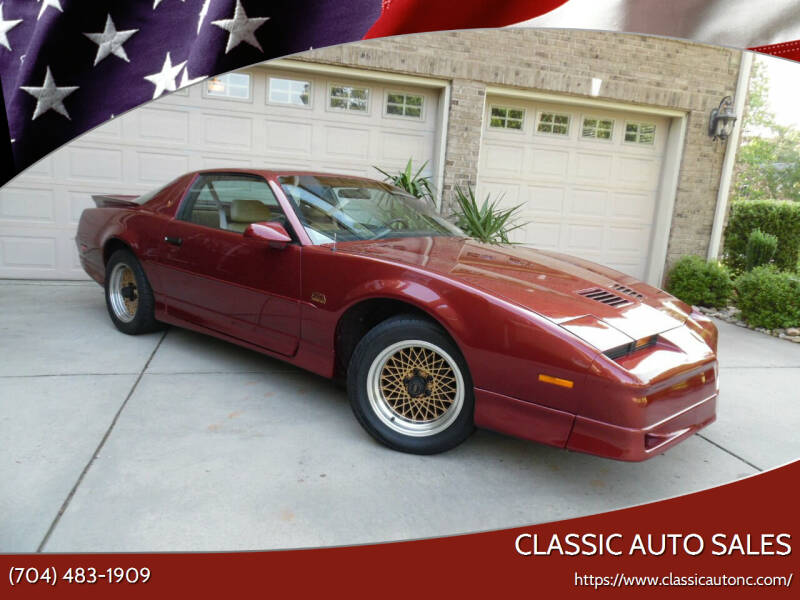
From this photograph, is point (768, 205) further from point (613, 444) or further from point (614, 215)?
point (613, 444)

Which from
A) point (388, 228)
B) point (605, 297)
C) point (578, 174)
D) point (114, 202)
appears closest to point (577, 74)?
point (578, 174)

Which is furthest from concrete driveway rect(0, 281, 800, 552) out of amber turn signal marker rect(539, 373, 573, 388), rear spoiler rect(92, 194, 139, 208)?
rear spoiler rect(92, 194, 139, 208)

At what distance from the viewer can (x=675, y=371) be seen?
252 cm

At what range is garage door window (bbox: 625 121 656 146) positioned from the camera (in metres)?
8.22

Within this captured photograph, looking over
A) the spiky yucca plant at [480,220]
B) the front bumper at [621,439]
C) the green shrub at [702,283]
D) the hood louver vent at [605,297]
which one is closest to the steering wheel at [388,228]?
the hood louver vent at [605,297]

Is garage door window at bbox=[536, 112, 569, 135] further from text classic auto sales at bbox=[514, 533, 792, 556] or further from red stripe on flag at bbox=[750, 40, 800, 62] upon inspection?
red stripe on flag at bbox=[750, 40, 800, 62]

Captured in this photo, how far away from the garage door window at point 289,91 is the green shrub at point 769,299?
5.56m

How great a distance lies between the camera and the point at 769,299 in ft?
21.0

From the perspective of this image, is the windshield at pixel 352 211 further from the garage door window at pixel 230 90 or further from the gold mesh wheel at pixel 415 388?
the garage door window at pixel 230 90

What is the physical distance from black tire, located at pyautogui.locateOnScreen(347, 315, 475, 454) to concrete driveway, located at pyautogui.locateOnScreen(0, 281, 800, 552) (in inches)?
4.9

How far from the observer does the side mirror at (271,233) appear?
3291mm

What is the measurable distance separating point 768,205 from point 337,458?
7585 millimetres

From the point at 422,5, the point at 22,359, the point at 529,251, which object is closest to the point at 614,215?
the point at 529,251

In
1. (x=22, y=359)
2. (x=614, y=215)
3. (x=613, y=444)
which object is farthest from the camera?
(x=614, y=215)
